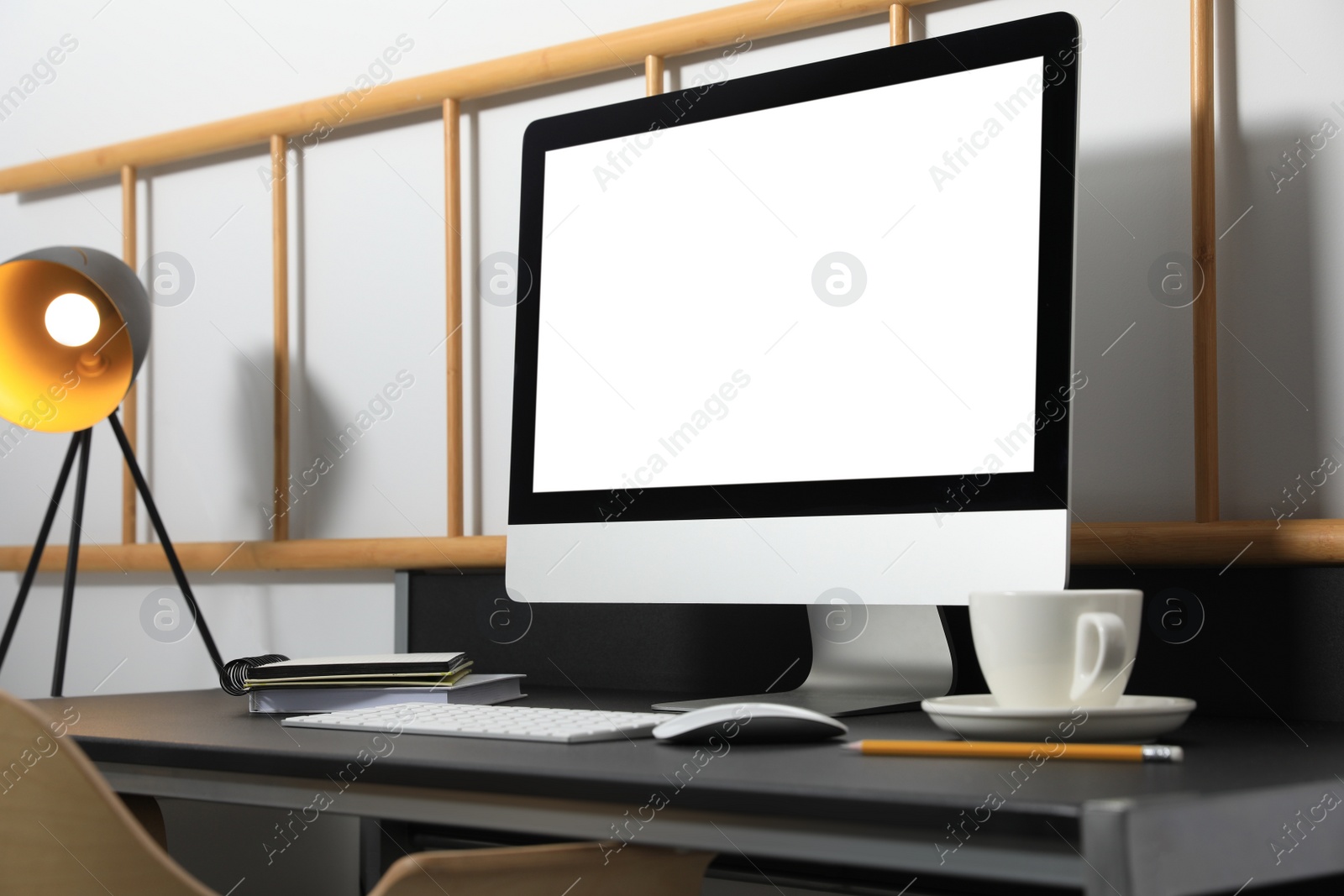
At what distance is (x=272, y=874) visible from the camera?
1554 millimetres

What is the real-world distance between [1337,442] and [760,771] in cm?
66

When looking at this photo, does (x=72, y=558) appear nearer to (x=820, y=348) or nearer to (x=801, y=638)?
(x=801, y=638)

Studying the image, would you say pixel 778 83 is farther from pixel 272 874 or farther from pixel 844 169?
pixel 272 874

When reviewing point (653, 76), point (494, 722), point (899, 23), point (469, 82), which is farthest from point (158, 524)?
point (899, 23)

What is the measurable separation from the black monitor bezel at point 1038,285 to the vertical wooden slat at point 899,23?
0.24 m

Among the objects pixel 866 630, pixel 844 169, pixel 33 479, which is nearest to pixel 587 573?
pixel 866 630

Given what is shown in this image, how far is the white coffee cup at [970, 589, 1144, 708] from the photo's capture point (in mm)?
749

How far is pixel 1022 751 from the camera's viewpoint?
652 millimetres

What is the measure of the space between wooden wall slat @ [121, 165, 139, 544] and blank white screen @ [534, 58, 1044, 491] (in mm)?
976

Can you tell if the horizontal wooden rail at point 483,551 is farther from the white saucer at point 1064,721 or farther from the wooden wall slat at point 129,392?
the white saucer at point 1064,721

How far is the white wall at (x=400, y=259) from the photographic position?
108 centimetres

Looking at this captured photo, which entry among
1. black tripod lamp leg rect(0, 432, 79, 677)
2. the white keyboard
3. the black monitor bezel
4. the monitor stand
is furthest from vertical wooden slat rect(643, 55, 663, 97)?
black tripod lamp leg rect(0, 432, 79, 677)

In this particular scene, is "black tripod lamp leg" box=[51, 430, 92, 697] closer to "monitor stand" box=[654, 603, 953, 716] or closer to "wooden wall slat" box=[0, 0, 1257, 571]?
"wooden wall slat" box=[0, 0, 1257, 571]

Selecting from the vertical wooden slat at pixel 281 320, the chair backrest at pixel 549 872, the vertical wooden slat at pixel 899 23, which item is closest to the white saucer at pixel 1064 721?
the chair backrest at pixel 549 872
